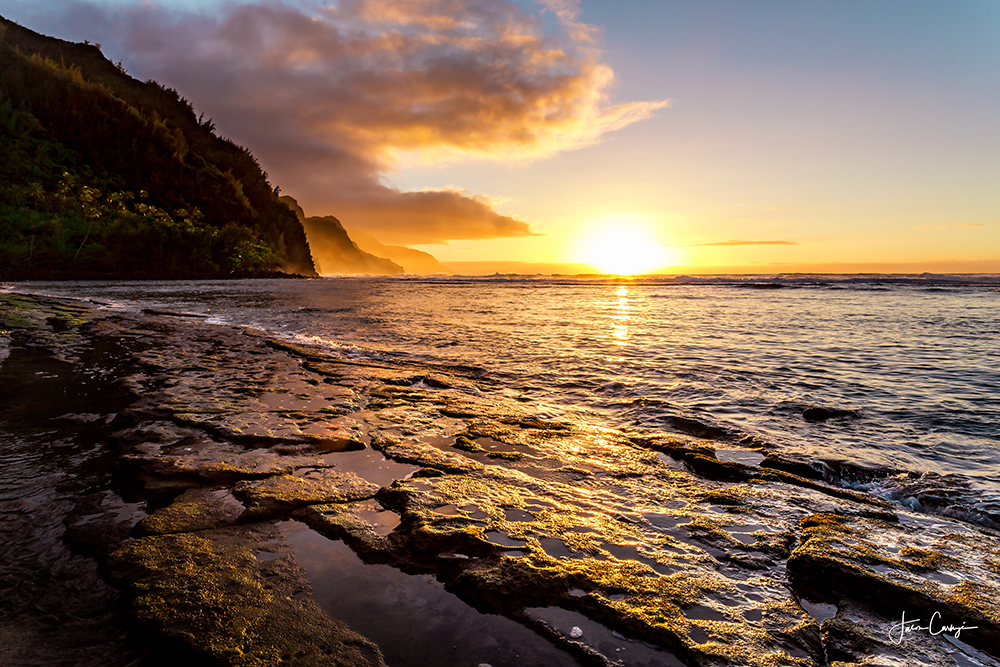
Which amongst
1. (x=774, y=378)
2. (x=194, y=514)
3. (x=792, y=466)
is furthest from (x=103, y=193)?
(x=792, y=466)

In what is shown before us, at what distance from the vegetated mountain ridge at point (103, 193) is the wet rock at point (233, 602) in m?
69.6

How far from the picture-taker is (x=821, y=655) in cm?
258

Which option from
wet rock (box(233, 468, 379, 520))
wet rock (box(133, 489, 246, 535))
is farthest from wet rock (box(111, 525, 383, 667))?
wet rock (box(233, 468, 379, 520))

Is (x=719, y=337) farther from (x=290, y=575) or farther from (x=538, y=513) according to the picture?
(x=290, y=575)

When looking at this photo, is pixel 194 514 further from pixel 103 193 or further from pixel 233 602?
pixel 103 193

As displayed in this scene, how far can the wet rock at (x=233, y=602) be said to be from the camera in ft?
7.56

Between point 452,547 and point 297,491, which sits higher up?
point 297,491

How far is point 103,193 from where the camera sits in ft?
215

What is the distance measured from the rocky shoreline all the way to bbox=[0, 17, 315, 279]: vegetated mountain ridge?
67361mm

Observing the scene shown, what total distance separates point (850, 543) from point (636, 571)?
2.18 metres
